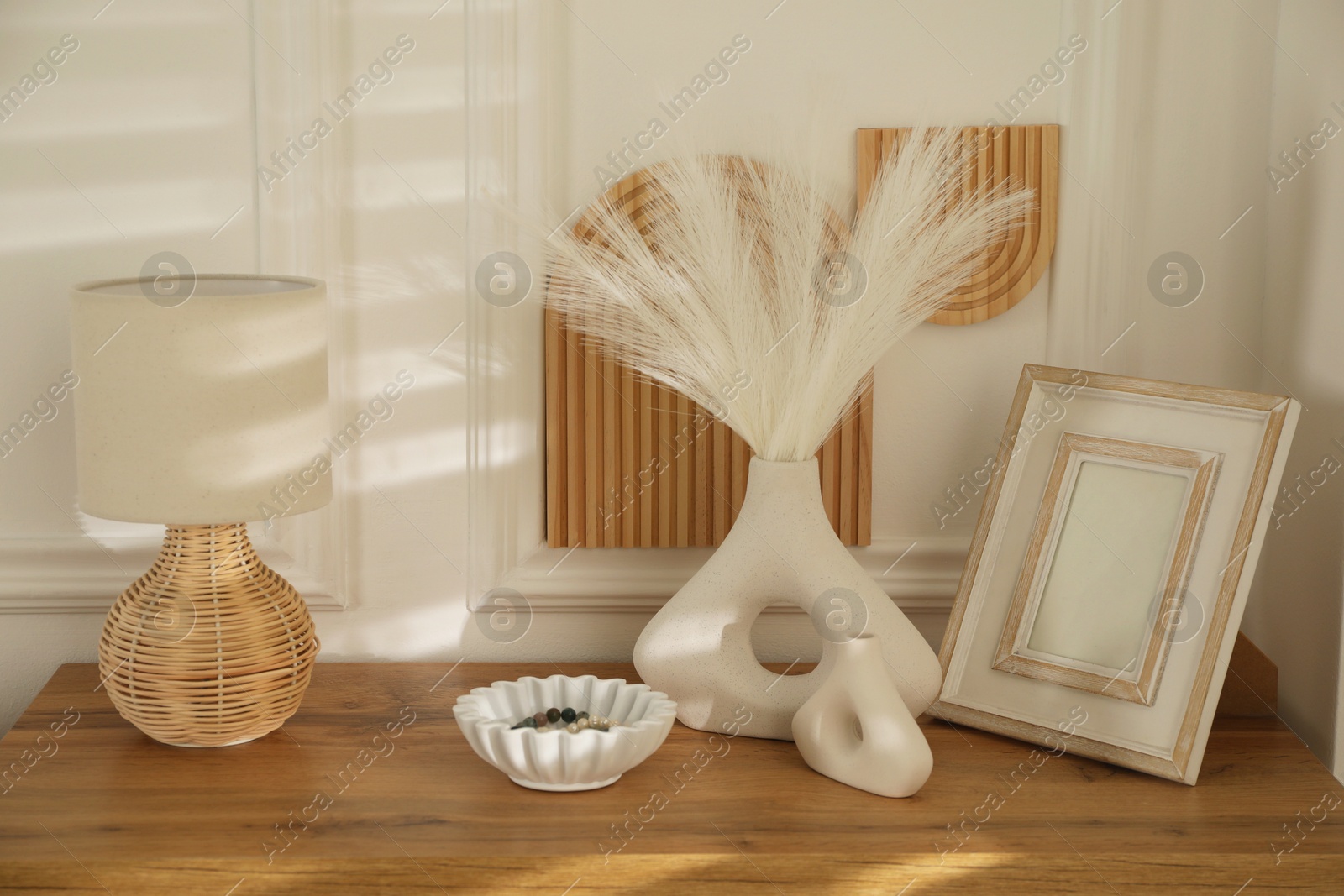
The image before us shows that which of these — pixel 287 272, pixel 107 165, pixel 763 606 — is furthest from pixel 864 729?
pixel 107 165

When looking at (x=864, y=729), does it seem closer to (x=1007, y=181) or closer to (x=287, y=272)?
(x=1007, y=181)

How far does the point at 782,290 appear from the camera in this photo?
49.4 inches

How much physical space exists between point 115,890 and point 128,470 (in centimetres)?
40

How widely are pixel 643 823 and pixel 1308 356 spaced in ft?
3.20

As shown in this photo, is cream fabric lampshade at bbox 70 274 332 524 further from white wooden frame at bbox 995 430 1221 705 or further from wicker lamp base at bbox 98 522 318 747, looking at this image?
white wooden frame at bbox 995 430 1221 705

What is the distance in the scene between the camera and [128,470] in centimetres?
110

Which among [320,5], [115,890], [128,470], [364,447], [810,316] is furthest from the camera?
[364,447]

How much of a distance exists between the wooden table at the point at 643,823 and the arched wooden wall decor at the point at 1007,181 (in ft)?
1.85

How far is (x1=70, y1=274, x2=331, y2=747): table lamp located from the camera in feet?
3.56

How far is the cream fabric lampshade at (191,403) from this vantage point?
42.5 inches

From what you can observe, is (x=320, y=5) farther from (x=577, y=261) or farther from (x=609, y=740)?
(x=609, y=740)

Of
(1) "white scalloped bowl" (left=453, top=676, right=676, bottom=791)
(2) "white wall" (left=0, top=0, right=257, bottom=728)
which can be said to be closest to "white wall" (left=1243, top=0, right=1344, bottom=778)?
(1) "white scalloped bowl" (left=453, top=676, right=676, bottom=791)

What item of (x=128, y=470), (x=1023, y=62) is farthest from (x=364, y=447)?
(x=1023, y=62)

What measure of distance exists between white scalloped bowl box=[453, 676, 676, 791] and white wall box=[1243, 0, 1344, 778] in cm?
78
